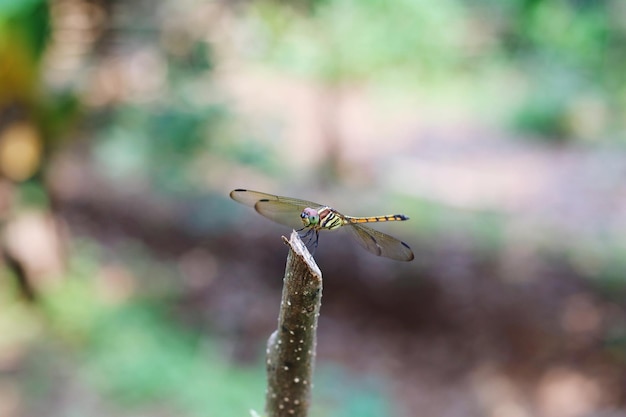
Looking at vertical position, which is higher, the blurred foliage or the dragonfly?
the blurred foliage

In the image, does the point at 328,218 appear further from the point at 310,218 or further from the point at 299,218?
the point at 299,218

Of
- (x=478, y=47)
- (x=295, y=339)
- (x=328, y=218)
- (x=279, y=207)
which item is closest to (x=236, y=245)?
(x=279, y=207)

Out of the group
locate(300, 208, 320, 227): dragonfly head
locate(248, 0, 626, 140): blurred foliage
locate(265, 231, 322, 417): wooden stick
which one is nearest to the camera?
locate(265, 231, 322, 417): wooden stick

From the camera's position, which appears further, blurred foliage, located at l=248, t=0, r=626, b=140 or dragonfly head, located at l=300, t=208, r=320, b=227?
blurred foliage, located at l=248, t=0, r=626, b=140

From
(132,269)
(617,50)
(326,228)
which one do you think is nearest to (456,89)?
(617,50)

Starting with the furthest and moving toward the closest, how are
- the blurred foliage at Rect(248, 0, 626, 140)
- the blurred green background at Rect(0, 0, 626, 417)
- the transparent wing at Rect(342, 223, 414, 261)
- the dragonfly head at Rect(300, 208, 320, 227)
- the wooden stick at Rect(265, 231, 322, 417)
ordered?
the blurred foliage at Rect(248, 0, 626, 140)
the blurred green background at Rect(0, 0, 626, 417)
the transparent wing at Rect(342, 223, 414, 261)
the dragonfly head at Rect(300, 208, 320, 227)
the wooden stick at Rect(265, 231, 322, 417)

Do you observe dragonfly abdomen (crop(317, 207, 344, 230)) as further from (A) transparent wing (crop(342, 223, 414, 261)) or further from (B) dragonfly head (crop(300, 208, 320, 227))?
(A) transparent wing (crop(342, 223, 414, 261))

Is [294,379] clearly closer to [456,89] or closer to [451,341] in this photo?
[451,341]

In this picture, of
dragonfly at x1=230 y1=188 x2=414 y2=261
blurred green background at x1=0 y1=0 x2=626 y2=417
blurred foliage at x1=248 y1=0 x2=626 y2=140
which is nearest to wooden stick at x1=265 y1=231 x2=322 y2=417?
dragonfly at x1=230 y1=188 x2=414 y2=261
